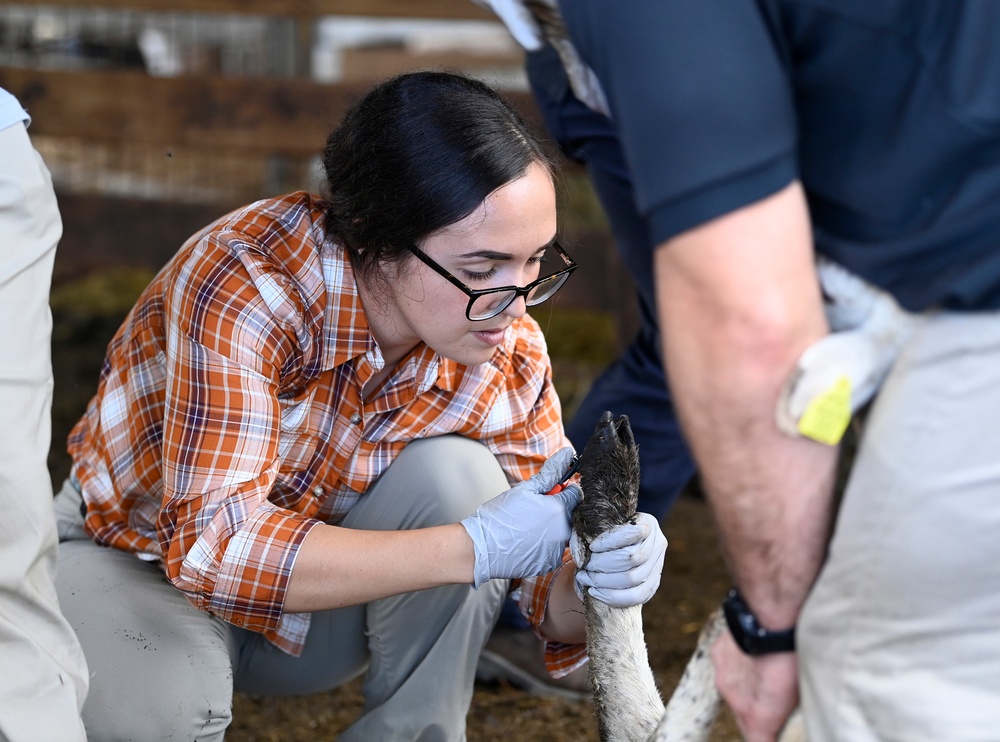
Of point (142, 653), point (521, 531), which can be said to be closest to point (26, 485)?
point (142, 653)

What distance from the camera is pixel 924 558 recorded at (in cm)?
121

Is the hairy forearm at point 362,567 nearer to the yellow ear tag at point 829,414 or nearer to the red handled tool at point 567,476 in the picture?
the red handled tool at point 567,476

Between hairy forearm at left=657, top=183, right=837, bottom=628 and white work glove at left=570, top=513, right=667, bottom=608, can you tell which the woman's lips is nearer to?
white work glove at left=570, top=513, right=667, bottom=608

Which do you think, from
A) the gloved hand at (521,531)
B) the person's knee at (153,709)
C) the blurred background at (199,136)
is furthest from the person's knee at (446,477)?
the blurred background at (199,136)

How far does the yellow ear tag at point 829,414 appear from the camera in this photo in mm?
1203

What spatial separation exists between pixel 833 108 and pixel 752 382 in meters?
0.30

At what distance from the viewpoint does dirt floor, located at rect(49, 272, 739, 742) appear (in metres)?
2.54

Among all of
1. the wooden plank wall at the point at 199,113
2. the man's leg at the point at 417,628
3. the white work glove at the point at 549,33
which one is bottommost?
the wooden plank wall at the point at 199,113

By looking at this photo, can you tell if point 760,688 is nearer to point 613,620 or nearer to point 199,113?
point 613,620

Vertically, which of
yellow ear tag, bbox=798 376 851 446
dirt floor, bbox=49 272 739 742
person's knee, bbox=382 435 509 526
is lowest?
dirt floor, bbox=49 272 739 742

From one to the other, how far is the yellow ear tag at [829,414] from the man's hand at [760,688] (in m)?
0.29

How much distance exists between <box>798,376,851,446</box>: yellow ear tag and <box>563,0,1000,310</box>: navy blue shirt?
0.13m

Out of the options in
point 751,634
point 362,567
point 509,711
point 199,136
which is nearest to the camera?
point 751,634

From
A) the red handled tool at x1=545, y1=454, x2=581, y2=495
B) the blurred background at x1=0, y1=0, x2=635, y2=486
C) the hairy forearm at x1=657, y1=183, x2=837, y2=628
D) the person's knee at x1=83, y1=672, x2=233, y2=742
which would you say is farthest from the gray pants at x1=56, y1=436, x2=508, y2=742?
the blurred background at x1=0, y1=0, x2=635, y2=486
